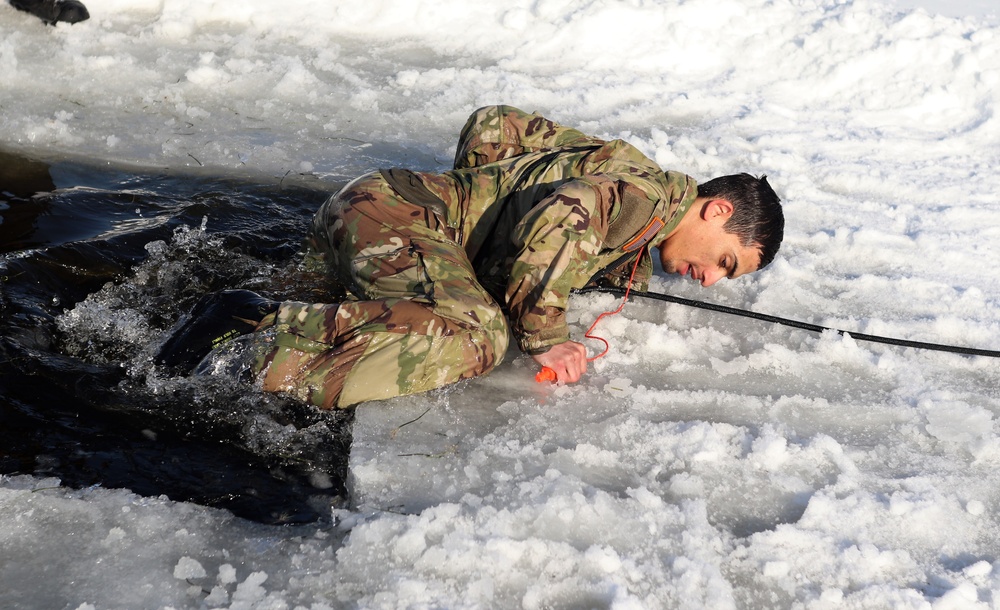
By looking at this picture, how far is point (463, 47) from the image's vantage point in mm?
6230

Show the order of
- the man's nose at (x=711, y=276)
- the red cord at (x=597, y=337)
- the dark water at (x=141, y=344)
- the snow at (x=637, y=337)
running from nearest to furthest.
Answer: the snow at (x=637, y=337) → the dark water at (x=141, y=344) → the red cord at (x=597, y=337) → the man's nose at (x=711, y=276)

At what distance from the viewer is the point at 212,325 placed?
2.73 m

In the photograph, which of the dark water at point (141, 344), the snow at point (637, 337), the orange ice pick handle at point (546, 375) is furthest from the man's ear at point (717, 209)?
the dark water at point (141, 344)

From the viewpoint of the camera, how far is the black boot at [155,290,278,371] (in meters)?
2.68

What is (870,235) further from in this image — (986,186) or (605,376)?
(605,376)

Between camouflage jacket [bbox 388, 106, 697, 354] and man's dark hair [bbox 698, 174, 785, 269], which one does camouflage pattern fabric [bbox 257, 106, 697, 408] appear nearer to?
camouflage jacket [bbox 388, 106, 697, 354]

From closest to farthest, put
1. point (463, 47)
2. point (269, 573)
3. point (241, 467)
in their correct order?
1. point (269, 573)
2. point (241, 467)
3. point (463, 47)

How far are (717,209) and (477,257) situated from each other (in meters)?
0.93

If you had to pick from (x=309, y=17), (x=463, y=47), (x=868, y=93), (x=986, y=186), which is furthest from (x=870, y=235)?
(x=309, y=17)

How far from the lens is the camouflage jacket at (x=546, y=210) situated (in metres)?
2.80

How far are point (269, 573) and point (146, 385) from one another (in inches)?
36.3

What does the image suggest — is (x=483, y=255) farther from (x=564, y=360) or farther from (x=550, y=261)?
(x=564, y=360)

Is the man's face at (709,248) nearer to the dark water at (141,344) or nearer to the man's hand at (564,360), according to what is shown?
the man's hand at (564,360)

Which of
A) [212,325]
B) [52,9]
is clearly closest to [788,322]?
[212,325]
